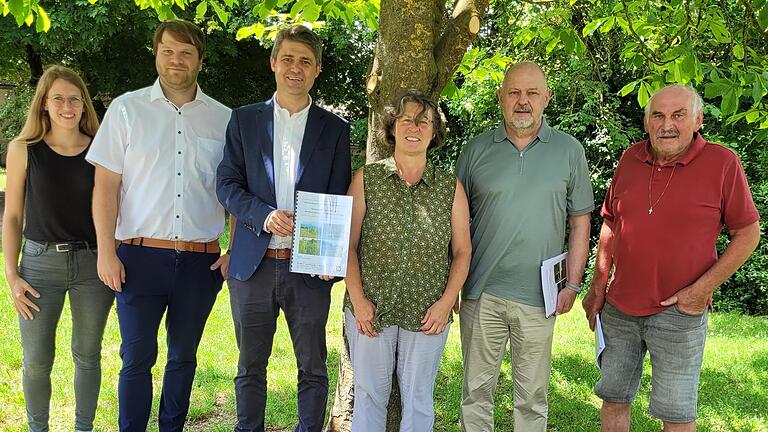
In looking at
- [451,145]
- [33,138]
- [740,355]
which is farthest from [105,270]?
[451,145]

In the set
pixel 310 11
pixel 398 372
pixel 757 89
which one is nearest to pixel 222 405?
pixel 398 372

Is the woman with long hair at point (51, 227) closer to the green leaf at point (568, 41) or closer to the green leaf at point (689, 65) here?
the green leaf at point (568, 41)

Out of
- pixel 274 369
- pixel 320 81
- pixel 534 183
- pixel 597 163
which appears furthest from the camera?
pixel 320 81

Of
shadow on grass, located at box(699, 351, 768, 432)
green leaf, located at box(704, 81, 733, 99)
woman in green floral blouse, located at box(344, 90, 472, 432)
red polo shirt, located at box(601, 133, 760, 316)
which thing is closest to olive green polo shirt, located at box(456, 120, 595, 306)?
woman in green floral blouse, located at box(344, 90, 472, 432)

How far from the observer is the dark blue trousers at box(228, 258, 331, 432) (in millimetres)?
3160

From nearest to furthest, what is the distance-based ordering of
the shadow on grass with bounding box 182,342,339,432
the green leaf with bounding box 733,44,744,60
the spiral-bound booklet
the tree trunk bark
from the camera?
the spiral-bound booklet
the green leaf with bounding box 733,44,744,60
the shadow on grass with bounding box 182,342,339,432
the tree trunk bark

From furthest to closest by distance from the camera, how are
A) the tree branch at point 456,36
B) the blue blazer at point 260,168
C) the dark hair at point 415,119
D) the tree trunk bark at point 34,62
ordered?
the tree trunk bark at point 34,62 → the tree branch at point 456,36 → the blue blazer at point 260,168 → the dark hair at point 415,119

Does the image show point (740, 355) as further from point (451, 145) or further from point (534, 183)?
point (451, 145)

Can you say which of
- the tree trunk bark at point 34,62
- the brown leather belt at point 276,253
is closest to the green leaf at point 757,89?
the brown leather belt at point 276,253

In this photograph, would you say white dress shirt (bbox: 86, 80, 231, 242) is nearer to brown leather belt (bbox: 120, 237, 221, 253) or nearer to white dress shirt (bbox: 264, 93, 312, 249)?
brown leather belt (bbox: 120, 237, 221, 253)

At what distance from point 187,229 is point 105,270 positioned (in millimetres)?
455

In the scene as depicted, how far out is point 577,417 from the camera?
15.0 feet

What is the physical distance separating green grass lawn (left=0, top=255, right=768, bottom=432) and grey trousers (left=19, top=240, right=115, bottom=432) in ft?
2.35

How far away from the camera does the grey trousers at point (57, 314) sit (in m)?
3.34
